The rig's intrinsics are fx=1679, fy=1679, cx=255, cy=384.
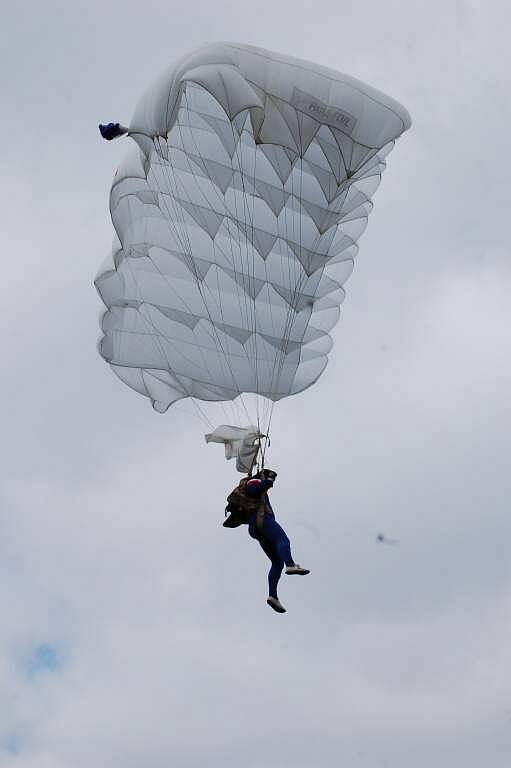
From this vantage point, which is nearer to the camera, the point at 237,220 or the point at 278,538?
the point at 278,538

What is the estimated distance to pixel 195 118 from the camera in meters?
28.2

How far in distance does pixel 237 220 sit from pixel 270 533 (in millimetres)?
5485

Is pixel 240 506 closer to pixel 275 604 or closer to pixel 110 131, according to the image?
pixel 275 604

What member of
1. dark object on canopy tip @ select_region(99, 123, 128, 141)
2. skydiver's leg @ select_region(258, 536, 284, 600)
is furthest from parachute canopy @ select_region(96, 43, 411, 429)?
skydiver's leg @ select_region(258, 536, 284, 600)

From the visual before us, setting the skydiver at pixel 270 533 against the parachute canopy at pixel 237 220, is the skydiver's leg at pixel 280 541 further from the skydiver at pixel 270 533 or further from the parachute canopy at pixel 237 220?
the parachute canopy at pixel 237 220

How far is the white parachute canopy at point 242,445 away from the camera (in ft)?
94.8

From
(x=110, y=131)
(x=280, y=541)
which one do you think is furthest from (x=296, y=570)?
(x=110, y=131)

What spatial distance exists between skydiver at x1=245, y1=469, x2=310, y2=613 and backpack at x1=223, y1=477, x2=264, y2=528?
0.07 m

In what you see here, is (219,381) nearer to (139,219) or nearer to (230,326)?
(230,326)

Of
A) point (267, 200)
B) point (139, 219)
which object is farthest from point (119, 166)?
point (267, 200)

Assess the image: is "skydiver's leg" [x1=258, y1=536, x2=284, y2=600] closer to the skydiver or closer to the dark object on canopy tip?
the skydiver

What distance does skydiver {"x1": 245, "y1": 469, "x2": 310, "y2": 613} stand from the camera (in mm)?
28266

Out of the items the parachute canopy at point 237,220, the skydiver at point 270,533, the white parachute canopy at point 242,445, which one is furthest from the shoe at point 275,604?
the parachute canopy at point 237,220

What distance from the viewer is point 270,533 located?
2845 cm
